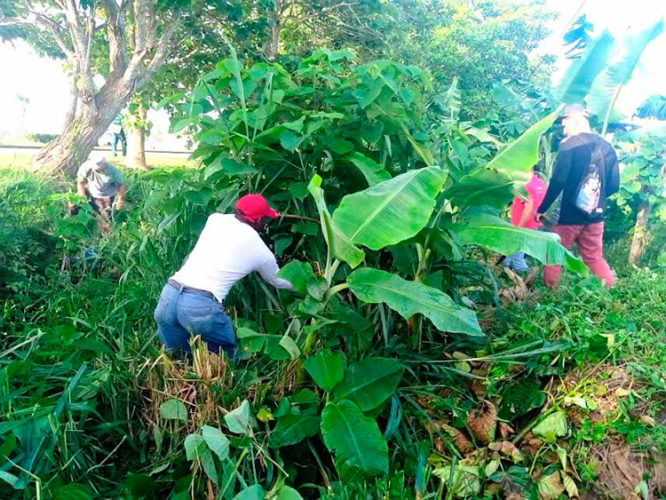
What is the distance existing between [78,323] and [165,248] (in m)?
0.84

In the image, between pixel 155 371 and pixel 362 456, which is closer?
pixel 362 456

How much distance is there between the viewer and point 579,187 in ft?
13.9

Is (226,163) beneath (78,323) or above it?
above

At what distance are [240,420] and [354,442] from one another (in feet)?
1.97

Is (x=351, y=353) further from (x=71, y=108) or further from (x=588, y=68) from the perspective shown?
(x=71, y=108)

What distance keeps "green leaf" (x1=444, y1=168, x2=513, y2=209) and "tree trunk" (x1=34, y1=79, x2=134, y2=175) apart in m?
7.44

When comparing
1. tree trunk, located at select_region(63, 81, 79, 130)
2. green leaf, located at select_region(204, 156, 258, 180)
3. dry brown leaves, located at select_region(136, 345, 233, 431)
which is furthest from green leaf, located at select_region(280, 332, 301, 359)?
tree trunk, located at select_region(63, 81, 79, 130)

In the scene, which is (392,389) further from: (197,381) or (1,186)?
(1,186)

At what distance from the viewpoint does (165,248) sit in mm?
3900

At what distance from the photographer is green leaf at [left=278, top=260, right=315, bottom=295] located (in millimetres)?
→ 2629

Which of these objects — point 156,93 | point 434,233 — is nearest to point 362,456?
point 434,233

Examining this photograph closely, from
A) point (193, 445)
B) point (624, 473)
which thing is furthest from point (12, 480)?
point (624, 473)

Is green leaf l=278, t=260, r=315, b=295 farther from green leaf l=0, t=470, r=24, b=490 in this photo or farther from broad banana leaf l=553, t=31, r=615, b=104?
broad banana leaf l=553, t=31, r=615, b=104

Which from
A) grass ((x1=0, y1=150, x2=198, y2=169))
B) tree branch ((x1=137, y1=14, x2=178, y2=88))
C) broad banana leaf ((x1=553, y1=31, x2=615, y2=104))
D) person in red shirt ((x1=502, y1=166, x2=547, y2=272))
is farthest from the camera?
grass ((x1=0, y1=150, x2=198, y2=169))
